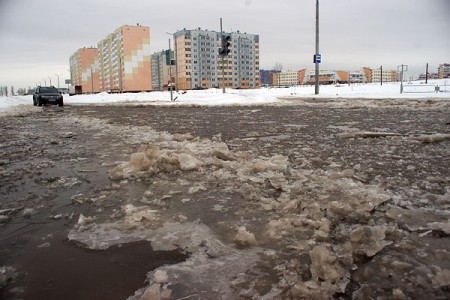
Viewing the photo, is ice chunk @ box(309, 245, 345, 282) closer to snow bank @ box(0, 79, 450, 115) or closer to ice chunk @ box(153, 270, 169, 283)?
ice chunk @ box(153, 270, 169, 283)

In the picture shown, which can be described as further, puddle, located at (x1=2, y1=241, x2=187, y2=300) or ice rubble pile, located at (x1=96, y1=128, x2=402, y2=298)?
ice rubble pile, located at (x1=96, y1=128, x2=402, y2=298)

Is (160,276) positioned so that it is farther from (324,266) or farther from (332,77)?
(332,77)

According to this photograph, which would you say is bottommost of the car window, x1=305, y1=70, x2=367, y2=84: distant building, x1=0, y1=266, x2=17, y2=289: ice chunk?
x1=0, y1=266, x2=17, y2=289: ice chunk

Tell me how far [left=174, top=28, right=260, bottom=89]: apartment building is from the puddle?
121m

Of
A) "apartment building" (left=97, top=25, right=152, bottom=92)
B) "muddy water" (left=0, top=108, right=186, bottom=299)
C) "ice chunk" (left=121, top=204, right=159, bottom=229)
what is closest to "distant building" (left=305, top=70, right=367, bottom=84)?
"apartment building" (left=97, top=25, right=152, bottom=92)

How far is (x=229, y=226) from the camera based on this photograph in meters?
2.67

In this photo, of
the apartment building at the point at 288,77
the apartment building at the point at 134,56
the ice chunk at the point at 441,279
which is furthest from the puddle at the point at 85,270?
the apartment building at the point at 288,77

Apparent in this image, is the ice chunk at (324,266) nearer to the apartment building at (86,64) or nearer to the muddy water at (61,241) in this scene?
the muddy water at (61,241)

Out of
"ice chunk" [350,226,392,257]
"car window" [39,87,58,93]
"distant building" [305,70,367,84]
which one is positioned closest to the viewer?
"ice chunk" [350,226,392,257]

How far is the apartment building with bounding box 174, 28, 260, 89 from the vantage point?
412 ft

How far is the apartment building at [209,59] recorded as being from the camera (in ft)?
412

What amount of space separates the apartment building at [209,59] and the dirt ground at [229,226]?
389 ft

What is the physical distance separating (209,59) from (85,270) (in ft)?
430

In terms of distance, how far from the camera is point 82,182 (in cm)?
402
